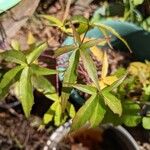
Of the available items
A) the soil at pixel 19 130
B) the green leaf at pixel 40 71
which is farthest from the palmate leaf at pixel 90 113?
the soil at pixel 19 130

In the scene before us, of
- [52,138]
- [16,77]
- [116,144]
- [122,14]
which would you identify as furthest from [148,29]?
[16,77]

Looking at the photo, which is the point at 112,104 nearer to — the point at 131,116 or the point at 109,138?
the point at 131,116

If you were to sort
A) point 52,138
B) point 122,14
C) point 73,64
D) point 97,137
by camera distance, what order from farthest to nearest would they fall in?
1. point 122,14
2. point 97,137
3. point 52,138
4. point 73,64

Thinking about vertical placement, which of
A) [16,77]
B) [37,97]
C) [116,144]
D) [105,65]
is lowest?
[116,144]

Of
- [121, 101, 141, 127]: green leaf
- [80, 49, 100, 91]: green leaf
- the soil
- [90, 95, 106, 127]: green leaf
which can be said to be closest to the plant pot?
the soil

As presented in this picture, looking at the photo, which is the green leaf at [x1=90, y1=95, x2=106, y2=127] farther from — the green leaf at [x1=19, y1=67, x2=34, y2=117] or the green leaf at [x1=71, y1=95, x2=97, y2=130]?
the green leaf at [x1=19, y1=67, x2=34, y2=117]

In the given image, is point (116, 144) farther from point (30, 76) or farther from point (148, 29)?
point (30, 76)
